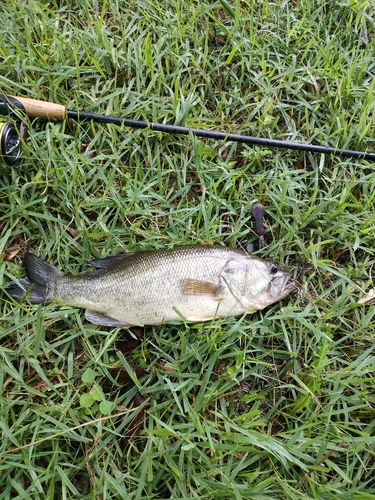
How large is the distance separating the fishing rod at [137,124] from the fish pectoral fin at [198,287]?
128cm

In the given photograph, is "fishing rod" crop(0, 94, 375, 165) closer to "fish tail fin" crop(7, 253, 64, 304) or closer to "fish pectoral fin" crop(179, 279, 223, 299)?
"fish tail fin" crop(7, 253, 64, 304)

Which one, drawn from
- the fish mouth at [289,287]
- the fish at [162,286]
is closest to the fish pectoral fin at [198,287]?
the fish at [162,286]

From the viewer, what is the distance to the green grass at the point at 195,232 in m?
2.89

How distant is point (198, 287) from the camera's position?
3.09 m

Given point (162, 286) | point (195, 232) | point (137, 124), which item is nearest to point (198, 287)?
point (162, 286)

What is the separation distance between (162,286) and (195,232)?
2.14 feet

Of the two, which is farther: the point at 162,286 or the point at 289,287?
the point at 289,287

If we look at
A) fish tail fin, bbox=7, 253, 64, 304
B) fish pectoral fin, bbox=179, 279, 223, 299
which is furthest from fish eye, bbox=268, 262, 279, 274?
fish tail fin, bbox=7, 253, 64, 304

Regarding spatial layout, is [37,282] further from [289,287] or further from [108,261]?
[289,287]

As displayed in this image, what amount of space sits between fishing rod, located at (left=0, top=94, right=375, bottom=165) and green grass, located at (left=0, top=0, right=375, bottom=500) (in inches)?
4.8

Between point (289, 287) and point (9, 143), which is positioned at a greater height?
point (9, 143)

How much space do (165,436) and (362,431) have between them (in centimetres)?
144

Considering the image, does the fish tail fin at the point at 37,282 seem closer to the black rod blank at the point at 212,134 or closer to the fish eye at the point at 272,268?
the black rod blank at the point at 212,134

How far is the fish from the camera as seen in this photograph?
309cm
